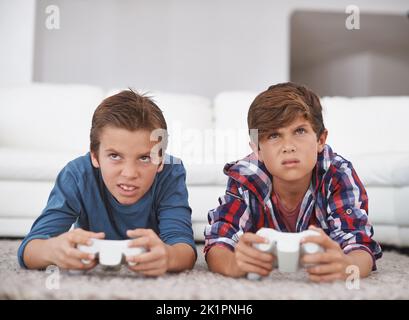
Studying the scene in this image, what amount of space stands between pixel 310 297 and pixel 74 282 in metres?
0.27

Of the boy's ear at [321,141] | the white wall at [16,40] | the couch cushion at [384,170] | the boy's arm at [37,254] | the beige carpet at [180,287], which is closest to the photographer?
the beige carpet at [180,287]

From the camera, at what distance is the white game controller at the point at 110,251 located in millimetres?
507

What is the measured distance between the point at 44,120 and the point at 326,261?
1.00m

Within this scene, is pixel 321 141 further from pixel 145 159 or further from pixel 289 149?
pixel 145 159

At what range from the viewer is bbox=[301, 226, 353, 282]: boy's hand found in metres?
0.51

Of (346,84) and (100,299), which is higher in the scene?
(346,84)

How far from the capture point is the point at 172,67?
7.72 feet

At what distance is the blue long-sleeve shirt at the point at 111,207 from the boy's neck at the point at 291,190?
15 cm

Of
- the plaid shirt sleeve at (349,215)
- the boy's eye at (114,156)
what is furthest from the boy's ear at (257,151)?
the boy's eye at (114,156)

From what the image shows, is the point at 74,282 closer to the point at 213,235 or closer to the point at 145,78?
the point at 213,235

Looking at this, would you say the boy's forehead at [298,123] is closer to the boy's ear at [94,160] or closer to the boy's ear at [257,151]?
the boy's ear at [257,151]

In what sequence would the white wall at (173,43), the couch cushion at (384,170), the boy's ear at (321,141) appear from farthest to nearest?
the white wall at (173,43) < the couch cushion at (384,170) < the boy's ear at (321,141)

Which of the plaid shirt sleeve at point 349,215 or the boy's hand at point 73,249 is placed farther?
the plaid shirt sleeve at point 349,215

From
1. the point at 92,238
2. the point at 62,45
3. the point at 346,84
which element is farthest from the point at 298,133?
the point at 346,84
